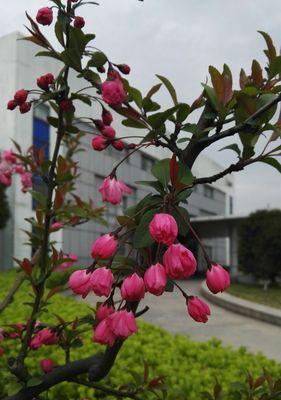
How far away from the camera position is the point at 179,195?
3.66 feet

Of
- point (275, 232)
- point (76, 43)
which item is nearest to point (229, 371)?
point (76, 43)

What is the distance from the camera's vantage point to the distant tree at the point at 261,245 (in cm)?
1559

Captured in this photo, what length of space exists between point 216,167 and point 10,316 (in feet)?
117

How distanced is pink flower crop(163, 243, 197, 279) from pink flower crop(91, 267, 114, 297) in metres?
0.13

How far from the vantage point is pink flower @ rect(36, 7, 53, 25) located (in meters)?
1.30

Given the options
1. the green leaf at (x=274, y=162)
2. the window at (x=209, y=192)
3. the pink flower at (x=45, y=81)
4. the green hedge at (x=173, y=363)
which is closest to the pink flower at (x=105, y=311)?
the green leaf at (x=274, y=162)

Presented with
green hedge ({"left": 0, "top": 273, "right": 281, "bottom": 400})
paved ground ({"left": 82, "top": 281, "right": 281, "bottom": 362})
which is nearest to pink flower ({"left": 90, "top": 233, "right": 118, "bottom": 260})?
green hedge ({"left": 0, "top": 273, "right": 281, "bottom": 400})

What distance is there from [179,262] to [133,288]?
4.6 inches

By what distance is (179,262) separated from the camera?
992mm

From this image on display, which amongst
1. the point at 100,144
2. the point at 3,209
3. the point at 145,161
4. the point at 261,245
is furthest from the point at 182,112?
the point at 145,161

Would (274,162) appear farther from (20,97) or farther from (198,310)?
(20,97)

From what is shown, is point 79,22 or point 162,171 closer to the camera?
point 162,171

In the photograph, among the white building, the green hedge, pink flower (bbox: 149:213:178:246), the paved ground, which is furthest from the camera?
the white building

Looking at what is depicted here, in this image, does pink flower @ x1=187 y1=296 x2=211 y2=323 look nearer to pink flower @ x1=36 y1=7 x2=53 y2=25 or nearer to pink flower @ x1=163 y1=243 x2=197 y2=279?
pink flower @ x1=163 y1=243 x2=197 y2=279
